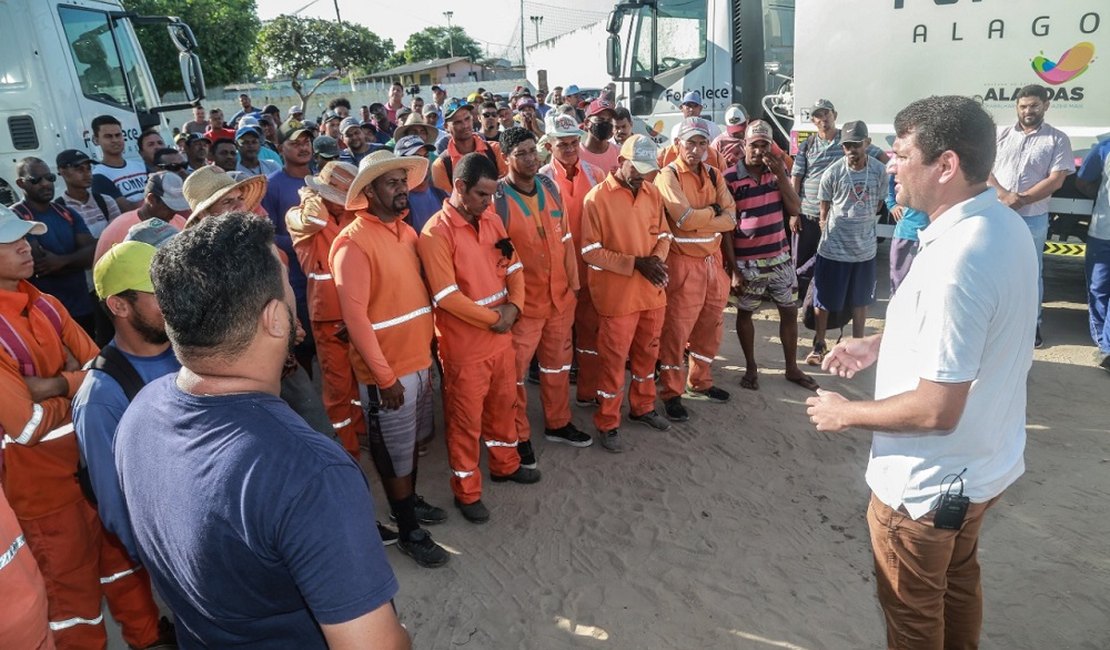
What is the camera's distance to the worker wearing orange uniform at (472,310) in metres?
3.60

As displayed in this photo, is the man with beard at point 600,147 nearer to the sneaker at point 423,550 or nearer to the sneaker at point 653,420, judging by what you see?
the sneaker at point 653,420

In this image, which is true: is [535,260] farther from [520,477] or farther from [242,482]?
[242,482]

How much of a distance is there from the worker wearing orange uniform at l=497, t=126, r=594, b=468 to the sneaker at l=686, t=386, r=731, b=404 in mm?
1338

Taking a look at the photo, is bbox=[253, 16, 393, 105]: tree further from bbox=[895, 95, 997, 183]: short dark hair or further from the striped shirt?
bbox=[895, 95, 997, 183]: short dark hair

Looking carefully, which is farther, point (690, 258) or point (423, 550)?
point (690, 258)

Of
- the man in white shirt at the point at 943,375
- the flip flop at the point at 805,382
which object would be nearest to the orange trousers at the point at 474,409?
the man in white shirt at the point at 943,375

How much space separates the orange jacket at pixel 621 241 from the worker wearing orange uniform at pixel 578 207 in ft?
0.92

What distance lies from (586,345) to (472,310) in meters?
1.80

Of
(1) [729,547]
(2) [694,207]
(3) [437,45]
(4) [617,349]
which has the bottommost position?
(1) [729,547]

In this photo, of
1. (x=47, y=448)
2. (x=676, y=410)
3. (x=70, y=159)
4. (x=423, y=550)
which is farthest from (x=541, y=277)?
(x=70, y=159)

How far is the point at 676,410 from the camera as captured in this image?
5043 mm

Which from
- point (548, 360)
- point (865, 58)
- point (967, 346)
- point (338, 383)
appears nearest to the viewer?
point (967, 346)

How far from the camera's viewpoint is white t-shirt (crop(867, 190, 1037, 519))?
188 centimetres

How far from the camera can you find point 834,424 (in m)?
2.11
